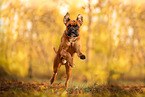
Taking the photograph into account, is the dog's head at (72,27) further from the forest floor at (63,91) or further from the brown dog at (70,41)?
the forest floor at (63,91)

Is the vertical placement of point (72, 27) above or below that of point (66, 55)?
above

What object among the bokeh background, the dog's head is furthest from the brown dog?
the bokeh background

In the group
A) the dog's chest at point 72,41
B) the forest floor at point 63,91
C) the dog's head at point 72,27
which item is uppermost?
the dog's head at point 72,27

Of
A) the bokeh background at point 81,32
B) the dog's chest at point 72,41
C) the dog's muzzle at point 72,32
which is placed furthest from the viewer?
the bokeh background at point 81,32

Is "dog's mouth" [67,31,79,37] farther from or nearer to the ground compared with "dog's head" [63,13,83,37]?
nearer to the ground

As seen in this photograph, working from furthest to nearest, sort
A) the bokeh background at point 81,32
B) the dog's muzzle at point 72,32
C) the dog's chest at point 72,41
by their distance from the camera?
the bokeh background at point 81,32 < the dog's chest at point 72,41 < the dog's muzzle at point 72,32

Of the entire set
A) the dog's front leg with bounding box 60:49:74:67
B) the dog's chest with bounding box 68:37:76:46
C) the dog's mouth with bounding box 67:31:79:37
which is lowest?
the dog's front leg with bounding box 60:49:74:67

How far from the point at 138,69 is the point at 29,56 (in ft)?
37.5

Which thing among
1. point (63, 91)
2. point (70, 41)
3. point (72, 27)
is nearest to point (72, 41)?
point (70, 41)

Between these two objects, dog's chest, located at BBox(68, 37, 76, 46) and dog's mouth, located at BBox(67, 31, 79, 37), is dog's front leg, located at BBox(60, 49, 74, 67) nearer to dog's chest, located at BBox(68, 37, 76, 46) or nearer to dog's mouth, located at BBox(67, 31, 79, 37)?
dog's chest, located at BBox(68, 37, 76, 46)

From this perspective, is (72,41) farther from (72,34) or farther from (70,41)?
(72,34)

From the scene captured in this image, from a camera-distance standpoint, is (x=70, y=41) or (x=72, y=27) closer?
(x=72, y=27)

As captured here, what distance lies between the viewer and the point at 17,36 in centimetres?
1658

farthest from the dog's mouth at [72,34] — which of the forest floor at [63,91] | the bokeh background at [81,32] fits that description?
the bokeh background at [81,32]
